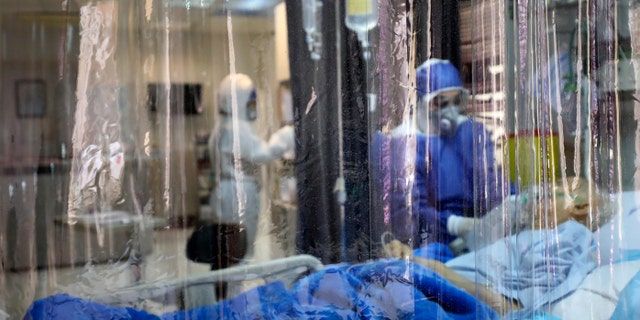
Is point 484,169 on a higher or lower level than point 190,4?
lower

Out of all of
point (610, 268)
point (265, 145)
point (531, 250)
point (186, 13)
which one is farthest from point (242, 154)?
point (610, 268)

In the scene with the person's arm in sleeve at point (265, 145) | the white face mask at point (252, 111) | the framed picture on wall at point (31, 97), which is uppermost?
the framed picture on wall at point (31, 97)

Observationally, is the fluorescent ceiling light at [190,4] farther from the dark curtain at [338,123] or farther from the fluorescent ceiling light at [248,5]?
the dark curtain at [338,123]

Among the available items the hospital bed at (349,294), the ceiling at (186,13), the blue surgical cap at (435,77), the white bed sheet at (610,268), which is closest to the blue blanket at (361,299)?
the hospital bed at (349,294)

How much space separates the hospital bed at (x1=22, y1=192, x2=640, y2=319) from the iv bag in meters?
0.35

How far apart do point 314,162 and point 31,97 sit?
454 mm

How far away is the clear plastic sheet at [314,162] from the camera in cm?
92

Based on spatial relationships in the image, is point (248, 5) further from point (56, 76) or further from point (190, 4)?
point (56, 76)

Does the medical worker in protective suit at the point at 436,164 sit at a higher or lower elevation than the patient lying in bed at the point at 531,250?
higher

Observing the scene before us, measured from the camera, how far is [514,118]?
0.95 m

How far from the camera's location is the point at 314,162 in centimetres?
99

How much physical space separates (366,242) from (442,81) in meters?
0.29

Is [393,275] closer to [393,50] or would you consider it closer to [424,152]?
[424,152]

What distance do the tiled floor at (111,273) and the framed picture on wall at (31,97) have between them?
24 centimetres
